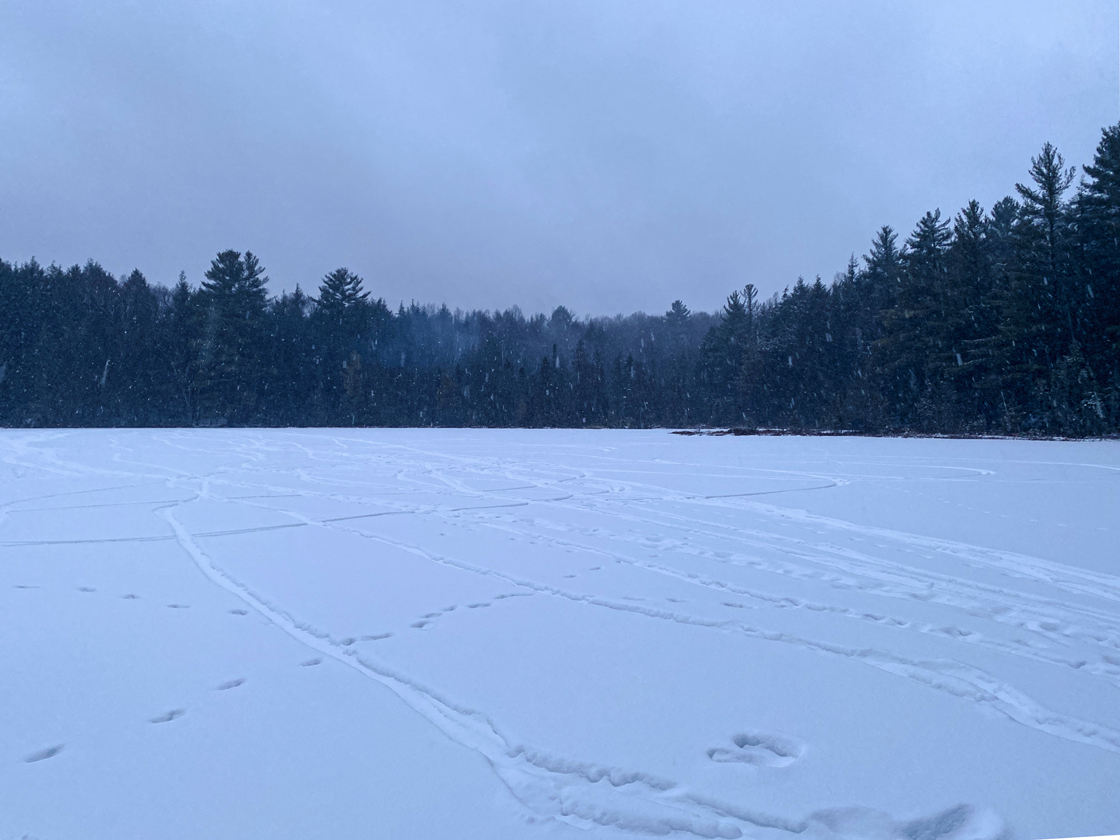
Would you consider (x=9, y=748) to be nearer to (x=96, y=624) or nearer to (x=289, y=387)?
(x=96, y=624)

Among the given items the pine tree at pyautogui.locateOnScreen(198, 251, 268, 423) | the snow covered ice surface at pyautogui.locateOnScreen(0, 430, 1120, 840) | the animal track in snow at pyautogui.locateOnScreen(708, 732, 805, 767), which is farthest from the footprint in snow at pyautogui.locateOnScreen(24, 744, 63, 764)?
the pine tree at pyautogui.locateOnScreen(198, 251, 268, 423)

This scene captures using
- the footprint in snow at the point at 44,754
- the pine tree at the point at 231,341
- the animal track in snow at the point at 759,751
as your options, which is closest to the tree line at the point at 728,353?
the pine tree at the point at 231,341

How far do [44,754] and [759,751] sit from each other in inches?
81.4

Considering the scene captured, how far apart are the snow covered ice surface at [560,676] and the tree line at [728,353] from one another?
59.0 ft

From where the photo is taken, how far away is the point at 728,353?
4566cm

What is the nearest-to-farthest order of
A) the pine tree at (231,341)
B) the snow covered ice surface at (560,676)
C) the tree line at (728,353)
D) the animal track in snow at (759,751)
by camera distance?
the snow covered ice surface at (560,676), the animal track in snow at (759,751), the tree line at (728,353), the pine tree at (231,341)

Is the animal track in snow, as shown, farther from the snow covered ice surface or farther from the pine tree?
the pine tree

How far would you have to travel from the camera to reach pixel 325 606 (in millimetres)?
3256

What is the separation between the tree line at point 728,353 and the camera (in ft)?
72.1

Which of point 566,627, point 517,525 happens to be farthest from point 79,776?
point 517,525

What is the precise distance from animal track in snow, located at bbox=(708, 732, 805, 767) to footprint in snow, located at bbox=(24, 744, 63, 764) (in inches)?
74.4

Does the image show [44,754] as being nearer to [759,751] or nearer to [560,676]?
[560,676]

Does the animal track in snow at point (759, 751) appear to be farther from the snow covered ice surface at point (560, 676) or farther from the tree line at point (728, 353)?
the tree line at point (728, 353)

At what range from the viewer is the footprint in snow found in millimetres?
1876
